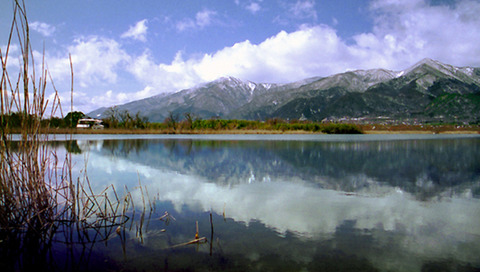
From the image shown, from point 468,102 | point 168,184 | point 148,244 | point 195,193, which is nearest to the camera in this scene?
point 148,244

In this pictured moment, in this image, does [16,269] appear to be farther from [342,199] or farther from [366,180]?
[366,180]

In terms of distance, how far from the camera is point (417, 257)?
3.73 metres

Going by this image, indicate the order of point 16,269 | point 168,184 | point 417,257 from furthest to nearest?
1. point 168,184
2. point 417,257
3. point 16,269

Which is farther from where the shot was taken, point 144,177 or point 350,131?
point 350,131

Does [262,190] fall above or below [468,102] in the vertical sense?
below

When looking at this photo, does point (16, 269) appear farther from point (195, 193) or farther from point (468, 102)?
point (468, 102)

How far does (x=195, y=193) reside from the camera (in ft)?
23.9

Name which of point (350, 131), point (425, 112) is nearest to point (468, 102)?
point (425, 112)

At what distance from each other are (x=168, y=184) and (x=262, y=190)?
102 inches

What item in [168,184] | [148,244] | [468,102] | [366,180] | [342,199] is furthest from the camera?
[468,102]

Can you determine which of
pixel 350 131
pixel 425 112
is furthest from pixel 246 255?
pixel 425 112

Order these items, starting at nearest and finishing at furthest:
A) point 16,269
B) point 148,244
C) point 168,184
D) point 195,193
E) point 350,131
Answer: point 16,269
point 148,244
point 195,193
point 168,184
point 350,131

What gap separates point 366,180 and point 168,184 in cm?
585

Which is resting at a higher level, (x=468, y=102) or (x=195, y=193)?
(x=468, y=102)
